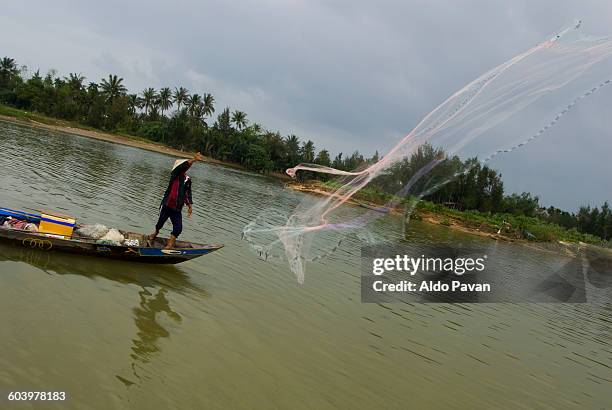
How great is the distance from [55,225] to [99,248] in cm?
114

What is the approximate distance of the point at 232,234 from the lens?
18.0 meters

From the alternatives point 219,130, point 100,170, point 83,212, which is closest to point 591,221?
point 219,130

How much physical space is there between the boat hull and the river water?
0.20m

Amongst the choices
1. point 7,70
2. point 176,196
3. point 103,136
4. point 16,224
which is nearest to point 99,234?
point 16,224

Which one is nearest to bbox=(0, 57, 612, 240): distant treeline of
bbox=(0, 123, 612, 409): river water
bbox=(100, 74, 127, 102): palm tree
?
bbox=(100, 74, 127, 102): palm tree

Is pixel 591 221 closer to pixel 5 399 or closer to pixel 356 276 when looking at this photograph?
pixel 356 276

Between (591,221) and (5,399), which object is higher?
(591,221)

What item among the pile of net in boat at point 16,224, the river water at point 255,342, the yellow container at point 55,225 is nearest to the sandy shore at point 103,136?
the river water at point 255,342

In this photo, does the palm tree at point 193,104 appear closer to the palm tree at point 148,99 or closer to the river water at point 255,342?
the palm tree at point 148,99

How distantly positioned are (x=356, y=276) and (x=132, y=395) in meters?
10.5

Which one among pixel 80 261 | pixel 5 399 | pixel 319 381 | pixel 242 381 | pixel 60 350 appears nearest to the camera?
pixel 5 399

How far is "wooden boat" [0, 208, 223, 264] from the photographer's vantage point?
10211 mm

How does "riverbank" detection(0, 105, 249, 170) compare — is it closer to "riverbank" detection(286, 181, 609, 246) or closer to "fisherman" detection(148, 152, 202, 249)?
"riverbank" detection(286, 181, 609, 246)

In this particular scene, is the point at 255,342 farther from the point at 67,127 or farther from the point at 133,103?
the point at 133,103
